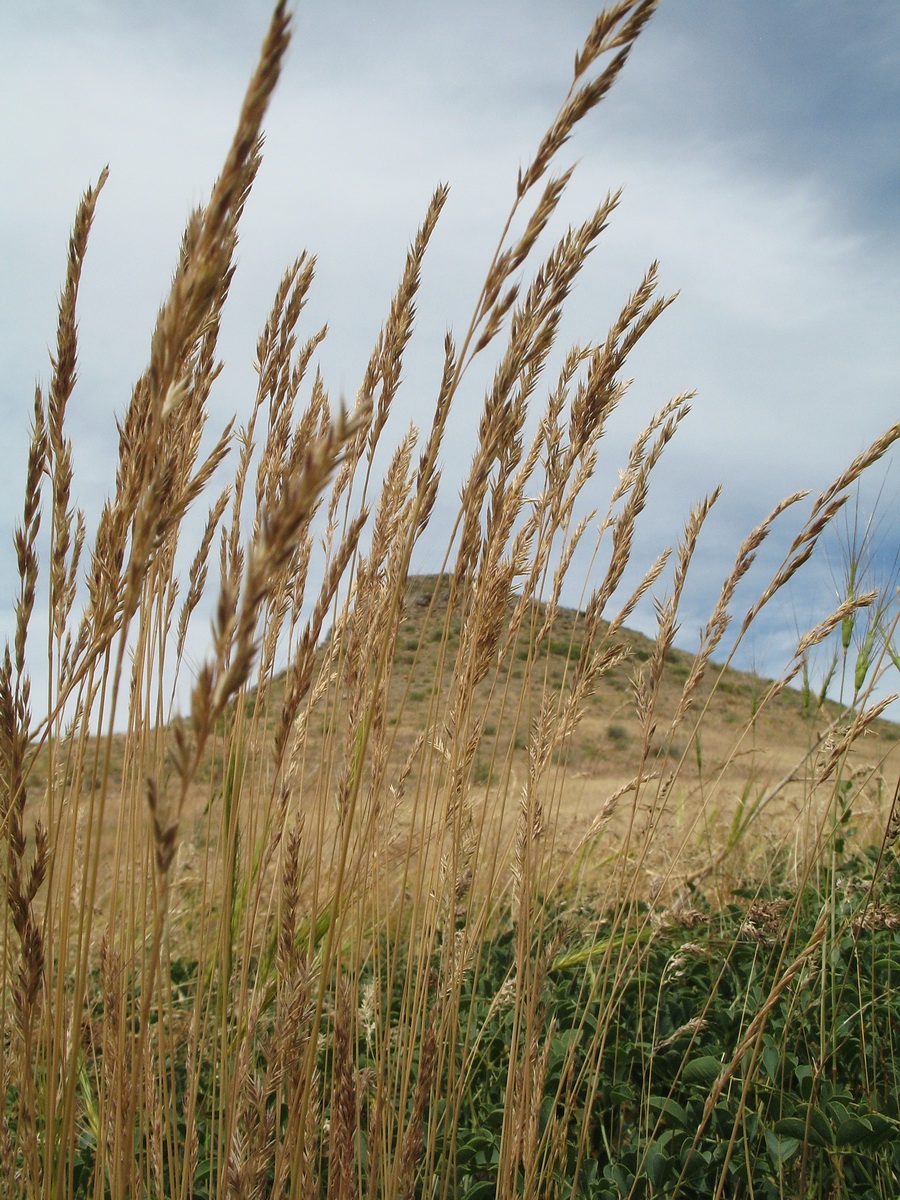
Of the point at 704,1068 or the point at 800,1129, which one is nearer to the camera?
the point at 800,1129

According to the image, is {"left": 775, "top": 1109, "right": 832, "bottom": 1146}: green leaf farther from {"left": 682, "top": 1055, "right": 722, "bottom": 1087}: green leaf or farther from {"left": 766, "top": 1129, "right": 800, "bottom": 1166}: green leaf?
{"left": 682, "top": 1055, "right": 722, "bottom": 1087}: green leaf

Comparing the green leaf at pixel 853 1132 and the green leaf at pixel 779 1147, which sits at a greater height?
the green leaf at pixel 853 1132

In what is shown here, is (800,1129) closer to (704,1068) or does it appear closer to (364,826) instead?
(704,1068)

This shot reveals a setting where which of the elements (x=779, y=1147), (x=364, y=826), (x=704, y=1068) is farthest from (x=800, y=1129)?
(x=364, y=826)

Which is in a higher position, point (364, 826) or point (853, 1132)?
point (364, 826)

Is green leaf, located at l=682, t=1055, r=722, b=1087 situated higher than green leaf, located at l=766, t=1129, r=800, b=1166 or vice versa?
green leaf, located at l=682, t=1055, r=722, b=1087

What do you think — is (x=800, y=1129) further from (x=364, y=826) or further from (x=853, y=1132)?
(x=364, y=826)

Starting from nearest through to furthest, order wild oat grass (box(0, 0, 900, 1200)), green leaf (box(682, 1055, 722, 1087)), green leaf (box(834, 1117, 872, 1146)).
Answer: wild oat grass (box(0, 0, 900, 1200))
green leaf (box(834, 1117, 872, 1146))
green leaf (box(682, 1055, 722, 1087))

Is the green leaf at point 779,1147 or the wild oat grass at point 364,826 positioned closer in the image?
the wild oat grass at point 364,826

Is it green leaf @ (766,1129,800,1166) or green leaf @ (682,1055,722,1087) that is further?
green leaf @ (682,1055,722,1087)

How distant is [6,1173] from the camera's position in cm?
126

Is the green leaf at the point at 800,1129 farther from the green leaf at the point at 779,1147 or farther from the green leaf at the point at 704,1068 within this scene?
the green leaf at the point at 704,1068

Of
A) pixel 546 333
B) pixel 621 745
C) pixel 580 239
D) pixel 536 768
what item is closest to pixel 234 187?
pixel 546 333

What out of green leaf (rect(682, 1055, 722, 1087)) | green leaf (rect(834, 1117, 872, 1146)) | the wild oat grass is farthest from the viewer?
green leaf (rect(682, 1055, 722, 1087))
